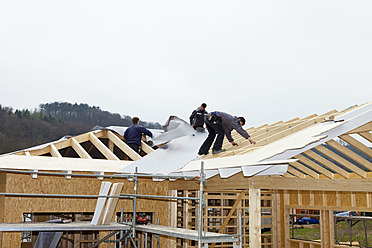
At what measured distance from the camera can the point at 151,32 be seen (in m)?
82.2

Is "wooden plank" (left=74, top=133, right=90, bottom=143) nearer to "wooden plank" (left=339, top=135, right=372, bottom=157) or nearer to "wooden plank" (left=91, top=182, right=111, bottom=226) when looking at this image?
"wooden plank" (left=91, top=182, right=111, bottom=226)

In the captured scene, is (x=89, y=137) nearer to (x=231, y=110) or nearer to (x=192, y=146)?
(x=192, y=146)

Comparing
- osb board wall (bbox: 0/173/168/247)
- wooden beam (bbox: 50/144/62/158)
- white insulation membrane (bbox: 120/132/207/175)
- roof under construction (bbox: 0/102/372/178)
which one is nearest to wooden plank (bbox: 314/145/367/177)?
roof under construction (bbox: 0/102/372/178)

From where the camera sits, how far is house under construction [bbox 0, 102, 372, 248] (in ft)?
19.9

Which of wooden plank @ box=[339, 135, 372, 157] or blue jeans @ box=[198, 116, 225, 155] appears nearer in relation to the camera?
wooden plank @ box=[339, 135, 372, 157]

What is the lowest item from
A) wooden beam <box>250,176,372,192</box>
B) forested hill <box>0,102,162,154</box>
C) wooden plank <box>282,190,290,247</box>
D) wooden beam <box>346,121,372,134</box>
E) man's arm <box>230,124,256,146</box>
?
wooden plank <box>282,190,290,247</box>

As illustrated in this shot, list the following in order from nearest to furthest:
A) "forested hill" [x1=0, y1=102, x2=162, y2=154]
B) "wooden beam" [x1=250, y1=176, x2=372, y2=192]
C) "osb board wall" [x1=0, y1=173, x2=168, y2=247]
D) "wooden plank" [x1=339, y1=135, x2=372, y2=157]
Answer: "wooden beam" [x1=250, y1=176, x2=372, y2=192]
"wooden plank" [x1=339, y1=135, x2=372, y2=157]
"osb board wall" [x1=0, y1=173, x2=168, y2=247]
"forested hill" [x1=0, y1=102, x2=162, y2=154]

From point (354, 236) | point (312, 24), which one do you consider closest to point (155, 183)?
point (354, 236)

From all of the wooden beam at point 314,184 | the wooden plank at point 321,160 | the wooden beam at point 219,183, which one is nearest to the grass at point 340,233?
the wooden beam at point 219,183

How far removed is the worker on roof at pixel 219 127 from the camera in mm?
8461

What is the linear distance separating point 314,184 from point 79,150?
551cm

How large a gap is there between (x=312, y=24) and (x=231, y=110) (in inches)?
946

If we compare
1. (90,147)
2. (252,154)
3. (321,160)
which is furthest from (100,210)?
(321,160)

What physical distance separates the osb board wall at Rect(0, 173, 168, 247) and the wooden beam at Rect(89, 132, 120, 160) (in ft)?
1.92
